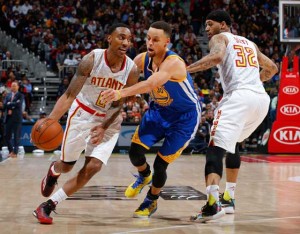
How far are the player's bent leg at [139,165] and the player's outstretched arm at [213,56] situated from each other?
37.6 inches

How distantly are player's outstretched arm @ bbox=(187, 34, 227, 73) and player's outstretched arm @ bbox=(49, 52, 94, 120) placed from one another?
92 cm

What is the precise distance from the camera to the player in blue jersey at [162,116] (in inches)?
215

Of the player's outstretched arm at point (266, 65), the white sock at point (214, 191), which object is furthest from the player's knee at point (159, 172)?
the player's outstretched arm at point (266, 65)

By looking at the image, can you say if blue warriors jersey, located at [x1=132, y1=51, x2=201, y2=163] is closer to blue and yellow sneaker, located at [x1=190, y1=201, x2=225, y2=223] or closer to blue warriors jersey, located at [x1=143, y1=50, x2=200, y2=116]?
blue warriors jersey, located at [x1=143, y1=50, x2=200, y2=116]

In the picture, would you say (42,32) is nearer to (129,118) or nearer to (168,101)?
(129,118)

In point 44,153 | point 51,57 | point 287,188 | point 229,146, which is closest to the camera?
point 229,146

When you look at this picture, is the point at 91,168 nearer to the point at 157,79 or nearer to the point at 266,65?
the point at 157,79

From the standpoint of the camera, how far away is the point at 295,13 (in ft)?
46.3

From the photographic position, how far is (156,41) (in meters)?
5.44

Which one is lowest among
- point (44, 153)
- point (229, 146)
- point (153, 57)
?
point (44, 153)

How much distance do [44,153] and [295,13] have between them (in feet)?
23.8

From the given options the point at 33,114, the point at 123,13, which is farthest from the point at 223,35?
the point at 123,13

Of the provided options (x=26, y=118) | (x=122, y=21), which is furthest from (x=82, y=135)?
(x=122, y=21)

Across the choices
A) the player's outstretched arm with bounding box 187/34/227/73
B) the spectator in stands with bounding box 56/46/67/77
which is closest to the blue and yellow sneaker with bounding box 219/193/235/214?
the player's outstretched arm with bounding box 187/34/227/73
